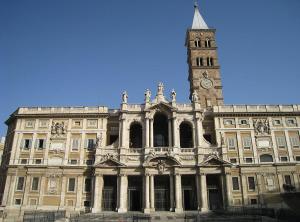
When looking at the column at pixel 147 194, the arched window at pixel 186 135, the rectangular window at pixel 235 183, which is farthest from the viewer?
the arched window at pixel 186 135

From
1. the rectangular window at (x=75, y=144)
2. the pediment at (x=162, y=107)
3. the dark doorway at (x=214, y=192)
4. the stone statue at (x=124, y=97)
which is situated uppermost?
the stone statue at (x=124, y=97)

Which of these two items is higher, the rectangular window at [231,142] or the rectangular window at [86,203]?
the rectangular window at [231,142]

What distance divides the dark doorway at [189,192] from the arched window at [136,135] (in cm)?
885


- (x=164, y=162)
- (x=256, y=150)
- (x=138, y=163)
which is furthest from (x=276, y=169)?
(x=138, y=163)

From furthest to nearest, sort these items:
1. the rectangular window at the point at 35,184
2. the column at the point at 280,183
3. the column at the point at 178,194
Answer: the rectangular window at the point at 35,184
the column at the point at 280,183
the column at the point at 178,194

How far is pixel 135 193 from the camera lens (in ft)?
145

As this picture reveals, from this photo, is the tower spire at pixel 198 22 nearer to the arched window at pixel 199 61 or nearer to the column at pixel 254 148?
the arched window at pixel 199 61

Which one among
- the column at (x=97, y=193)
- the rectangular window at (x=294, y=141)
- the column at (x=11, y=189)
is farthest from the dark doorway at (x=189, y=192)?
the column at (x=11, y=189)

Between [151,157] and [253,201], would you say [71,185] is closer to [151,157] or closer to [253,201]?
[151,157]

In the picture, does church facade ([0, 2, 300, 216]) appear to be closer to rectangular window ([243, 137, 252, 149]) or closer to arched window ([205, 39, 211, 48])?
rectangular window ([243, 137, 252, 149])

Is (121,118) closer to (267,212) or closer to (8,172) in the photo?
(8,172)

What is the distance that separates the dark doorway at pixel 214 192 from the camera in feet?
141

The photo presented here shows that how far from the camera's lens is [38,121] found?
158ft

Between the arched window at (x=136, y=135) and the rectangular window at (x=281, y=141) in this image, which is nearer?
the rectangular window at (x=281, y=141)
